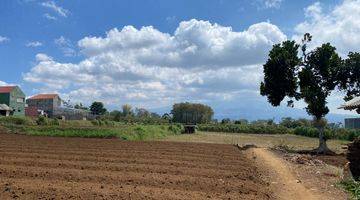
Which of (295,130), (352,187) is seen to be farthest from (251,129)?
(352,187)

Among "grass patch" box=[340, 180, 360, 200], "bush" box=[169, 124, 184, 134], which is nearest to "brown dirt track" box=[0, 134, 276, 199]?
"grass patch" box=[340, 180, 360, 200]

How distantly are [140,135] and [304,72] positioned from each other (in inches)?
602

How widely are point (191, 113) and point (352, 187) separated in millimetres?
91409

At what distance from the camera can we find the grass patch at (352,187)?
12.5 metres

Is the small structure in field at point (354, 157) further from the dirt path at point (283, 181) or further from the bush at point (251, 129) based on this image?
the bush at point (251, 129)

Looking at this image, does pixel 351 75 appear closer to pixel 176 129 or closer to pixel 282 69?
pixel 282 69

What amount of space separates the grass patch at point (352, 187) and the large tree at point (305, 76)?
1826 cm

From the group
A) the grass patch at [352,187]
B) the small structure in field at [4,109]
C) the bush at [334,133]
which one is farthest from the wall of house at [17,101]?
the grass patch at [352,187]

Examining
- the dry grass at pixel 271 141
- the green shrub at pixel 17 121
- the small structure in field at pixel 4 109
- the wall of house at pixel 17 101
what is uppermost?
the wall of house at pixel 17 101

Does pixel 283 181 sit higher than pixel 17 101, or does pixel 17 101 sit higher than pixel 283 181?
pixel 17 101

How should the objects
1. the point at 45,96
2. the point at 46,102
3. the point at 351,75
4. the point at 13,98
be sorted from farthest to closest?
the point at 45,96 < the point at 46,102 < the point at 13,98 < the point at 351,75

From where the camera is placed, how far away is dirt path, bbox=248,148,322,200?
13.1 meters

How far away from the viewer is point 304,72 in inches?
1335

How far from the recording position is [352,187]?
14.1 metres
